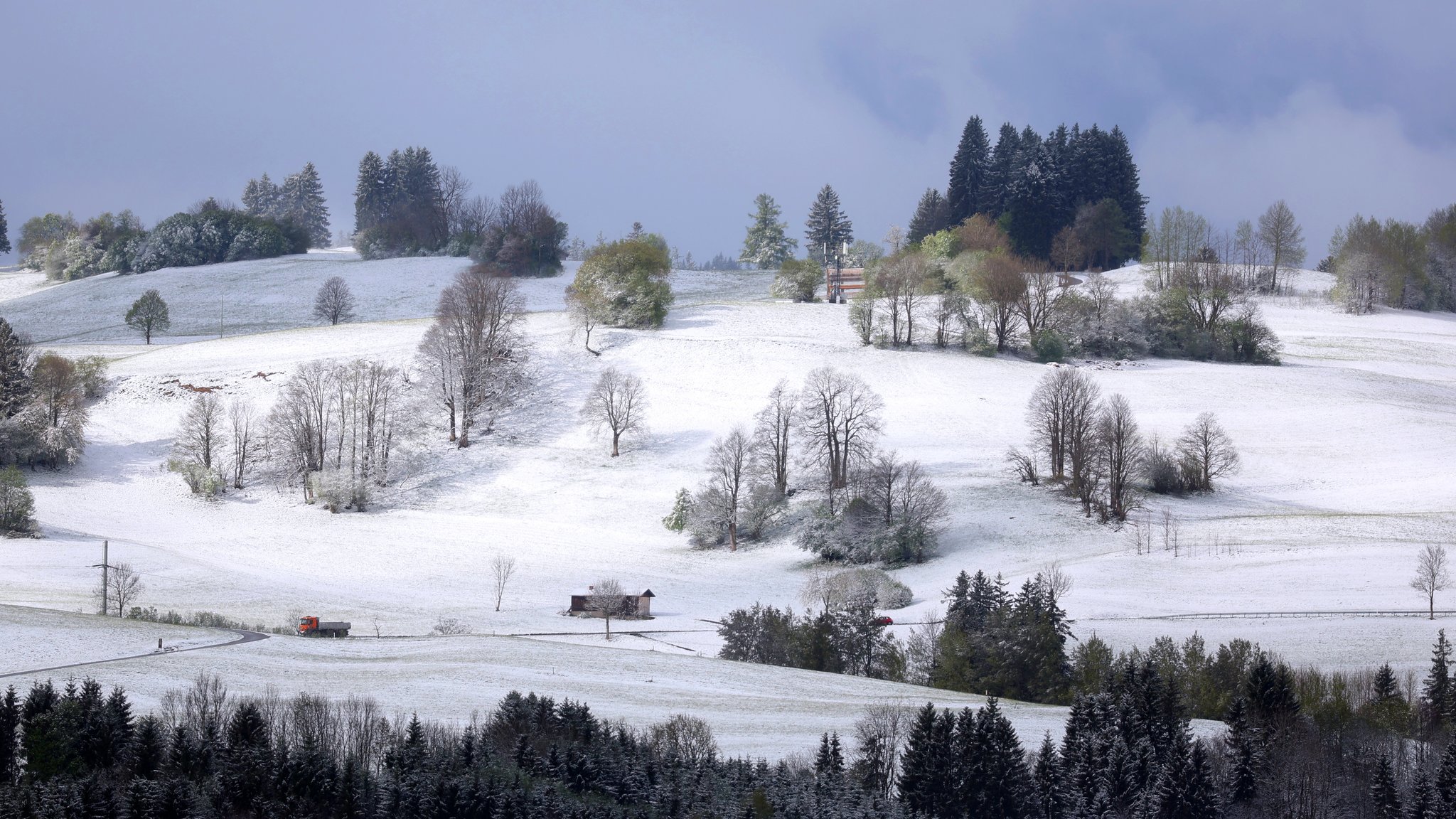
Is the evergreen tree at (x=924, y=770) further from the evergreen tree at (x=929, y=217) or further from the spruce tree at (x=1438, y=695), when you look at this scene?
the evergreen tree at (x=929, y=217)

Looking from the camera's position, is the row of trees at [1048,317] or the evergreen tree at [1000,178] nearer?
the row of trees at [1048,317]

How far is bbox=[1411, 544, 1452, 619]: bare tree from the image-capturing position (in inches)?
1475

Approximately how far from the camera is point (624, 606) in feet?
143

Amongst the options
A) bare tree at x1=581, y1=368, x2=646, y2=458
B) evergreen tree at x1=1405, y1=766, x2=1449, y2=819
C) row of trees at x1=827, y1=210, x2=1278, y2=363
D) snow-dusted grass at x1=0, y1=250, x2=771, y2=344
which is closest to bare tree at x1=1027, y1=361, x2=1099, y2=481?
row of trees at x1=827, y1=210, x2=1278, y2=363

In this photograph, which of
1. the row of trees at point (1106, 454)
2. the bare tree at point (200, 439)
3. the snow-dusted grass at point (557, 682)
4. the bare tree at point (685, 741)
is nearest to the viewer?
the bare tree at point (685, 741)

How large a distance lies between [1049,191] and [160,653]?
9692cm

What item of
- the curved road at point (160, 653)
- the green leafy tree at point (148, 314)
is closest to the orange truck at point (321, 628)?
the curved road at point (160, 653)

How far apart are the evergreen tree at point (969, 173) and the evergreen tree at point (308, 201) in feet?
301

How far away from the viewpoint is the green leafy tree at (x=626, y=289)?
8769cm

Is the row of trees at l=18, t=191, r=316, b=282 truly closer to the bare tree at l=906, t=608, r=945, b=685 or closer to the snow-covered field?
the snow-covered field

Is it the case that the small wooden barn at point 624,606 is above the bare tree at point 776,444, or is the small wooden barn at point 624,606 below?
below

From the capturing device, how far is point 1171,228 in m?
112

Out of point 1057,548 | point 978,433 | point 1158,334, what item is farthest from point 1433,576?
point 1158,334

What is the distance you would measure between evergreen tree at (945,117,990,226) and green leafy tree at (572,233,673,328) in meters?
39.5
